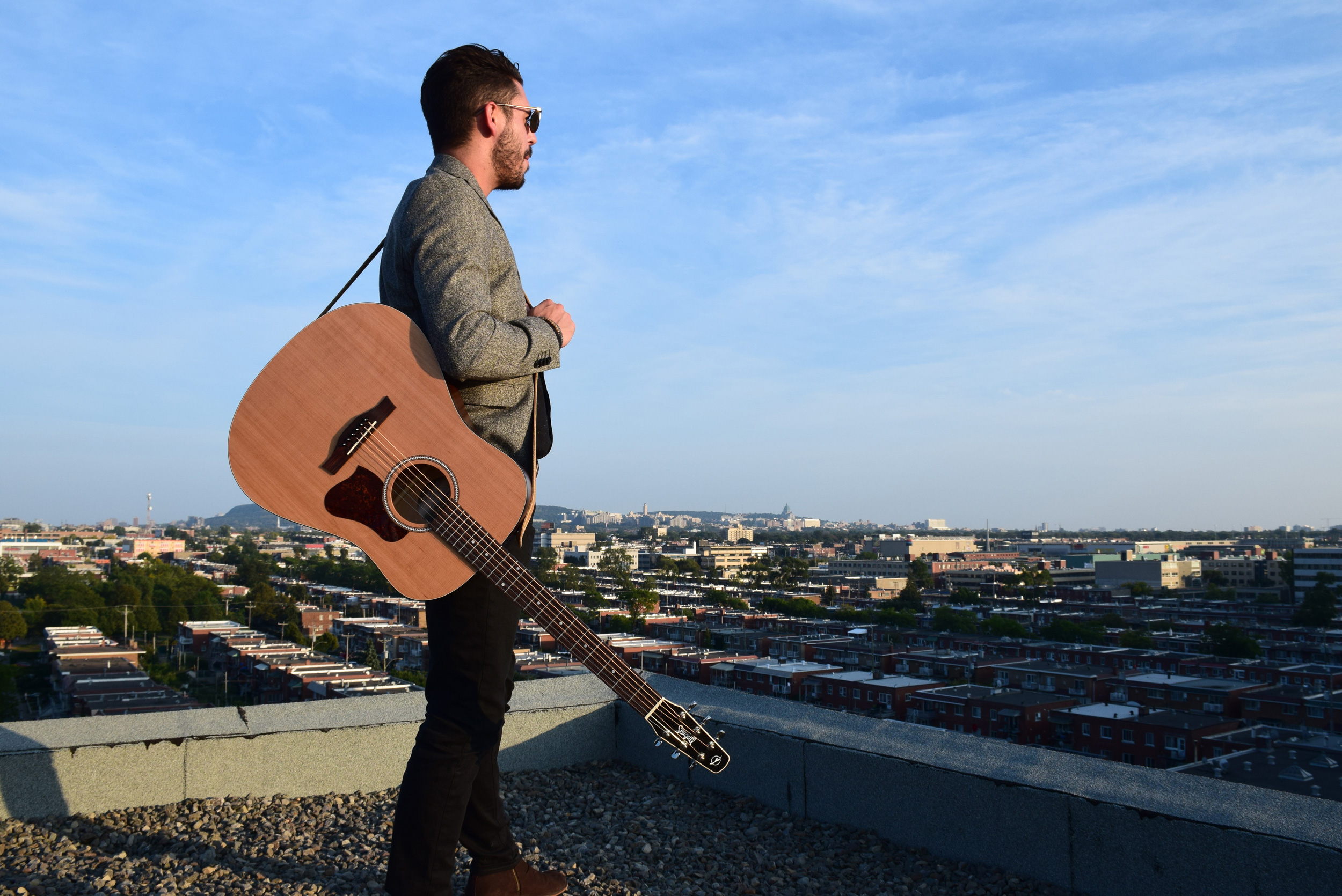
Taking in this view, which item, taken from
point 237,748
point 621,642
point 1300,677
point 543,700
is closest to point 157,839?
point 237,748

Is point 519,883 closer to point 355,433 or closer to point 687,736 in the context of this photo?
point 687,736

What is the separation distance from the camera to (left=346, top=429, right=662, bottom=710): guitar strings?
4.57 feet

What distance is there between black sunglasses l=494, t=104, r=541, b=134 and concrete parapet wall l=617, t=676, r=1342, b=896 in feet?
5.65

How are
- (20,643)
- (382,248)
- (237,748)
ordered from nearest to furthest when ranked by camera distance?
1. (382,248)
2. (237,748)
3. (20,643)

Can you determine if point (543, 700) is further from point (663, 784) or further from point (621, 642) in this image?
point (621, 642)

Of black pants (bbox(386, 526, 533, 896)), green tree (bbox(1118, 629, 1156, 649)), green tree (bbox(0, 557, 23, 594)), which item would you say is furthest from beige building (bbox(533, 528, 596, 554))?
black pants (bbox(386, 526, 533, 896))

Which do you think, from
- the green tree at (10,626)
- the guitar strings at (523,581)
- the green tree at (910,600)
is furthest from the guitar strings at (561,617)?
the green tree at (910,600)

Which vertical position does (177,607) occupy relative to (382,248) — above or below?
below

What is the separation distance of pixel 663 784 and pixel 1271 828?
5.61 feet

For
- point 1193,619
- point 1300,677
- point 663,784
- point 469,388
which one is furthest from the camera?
point 1193,619

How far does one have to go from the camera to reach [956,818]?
208cm

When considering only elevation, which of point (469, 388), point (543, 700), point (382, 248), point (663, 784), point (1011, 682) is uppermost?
point (382, 248)

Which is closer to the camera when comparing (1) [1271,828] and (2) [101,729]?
(1) [1271,828]

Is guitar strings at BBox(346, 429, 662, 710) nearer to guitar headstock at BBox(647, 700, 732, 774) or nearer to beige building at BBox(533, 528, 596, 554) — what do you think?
guitar headstock at BBox(647, 700, 732, 774)
